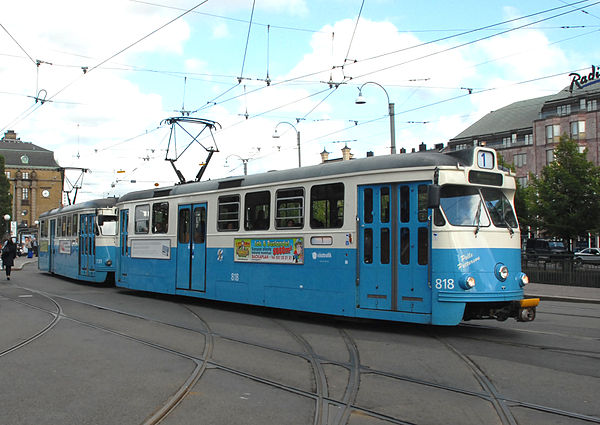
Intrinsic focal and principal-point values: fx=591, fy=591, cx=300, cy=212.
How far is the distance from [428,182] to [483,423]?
4.96 meters

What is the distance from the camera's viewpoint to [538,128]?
66312 mm

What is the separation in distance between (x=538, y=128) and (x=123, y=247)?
5914 centimetres

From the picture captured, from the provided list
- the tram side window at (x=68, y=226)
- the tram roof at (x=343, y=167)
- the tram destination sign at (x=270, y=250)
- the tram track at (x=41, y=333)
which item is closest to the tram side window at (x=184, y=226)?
the tram roof at (x=343, y=167)

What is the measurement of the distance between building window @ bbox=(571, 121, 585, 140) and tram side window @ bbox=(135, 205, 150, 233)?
5576cm

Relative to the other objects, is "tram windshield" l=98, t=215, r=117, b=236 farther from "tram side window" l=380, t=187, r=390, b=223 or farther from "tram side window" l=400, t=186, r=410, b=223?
"tram side window" l=400, t=186, r=410, b=223

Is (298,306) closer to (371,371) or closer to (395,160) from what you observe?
(395,160)

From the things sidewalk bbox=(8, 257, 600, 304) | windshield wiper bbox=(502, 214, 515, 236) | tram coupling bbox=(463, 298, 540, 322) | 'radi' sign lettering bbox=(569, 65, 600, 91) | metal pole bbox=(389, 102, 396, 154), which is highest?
'radi' sign lettering bbox=(569, 65, 600, 91)

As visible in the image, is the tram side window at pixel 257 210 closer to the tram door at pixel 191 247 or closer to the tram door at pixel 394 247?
the tram door at pixel 191 247

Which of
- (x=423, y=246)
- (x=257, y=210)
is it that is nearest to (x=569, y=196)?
(x=257, y=210)

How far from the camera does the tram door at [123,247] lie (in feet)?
57.6

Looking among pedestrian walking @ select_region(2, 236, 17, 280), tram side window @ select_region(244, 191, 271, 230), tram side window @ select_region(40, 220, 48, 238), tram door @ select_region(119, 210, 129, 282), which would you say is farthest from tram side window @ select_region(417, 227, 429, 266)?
tram side window @ select_region(40, 220, 48, 238)

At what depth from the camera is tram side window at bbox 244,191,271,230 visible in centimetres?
1225

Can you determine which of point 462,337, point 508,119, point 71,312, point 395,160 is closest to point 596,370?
point 462,337

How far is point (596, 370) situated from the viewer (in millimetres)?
7262
